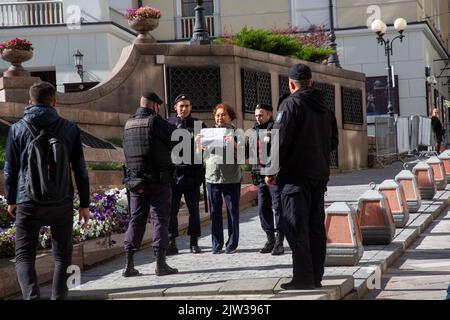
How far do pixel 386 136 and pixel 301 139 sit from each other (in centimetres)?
1679

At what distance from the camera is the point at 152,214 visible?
915cm

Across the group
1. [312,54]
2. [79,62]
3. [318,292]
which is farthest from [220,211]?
[79,62]

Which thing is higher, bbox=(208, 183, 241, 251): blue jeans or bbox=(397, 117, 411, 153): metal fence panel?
bbox=(397, 117, 411, 153): metal fence panel

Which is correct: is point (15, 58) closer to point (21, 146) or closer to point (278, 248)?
point (278, 248)

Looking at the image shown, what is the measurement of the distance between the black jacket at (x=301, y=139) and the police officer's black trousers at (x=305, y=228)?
10 centimetres

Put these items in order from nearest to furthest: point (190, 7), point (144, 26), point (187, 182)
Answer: point (187, 182) < point (144, 26) < point (190, 7)

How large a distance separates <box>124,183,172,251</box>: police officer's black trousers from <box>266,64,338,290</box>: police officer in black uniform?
1.54 meters

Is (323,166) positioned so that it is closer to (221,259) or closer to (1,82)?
(221,259)

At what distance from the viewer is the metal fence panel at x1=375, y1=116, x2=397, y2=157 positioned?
24.2 metres

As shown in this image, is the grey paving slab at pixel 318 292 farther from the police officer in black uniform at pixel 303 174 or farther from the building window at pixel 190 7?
the building window at pixel 190 7

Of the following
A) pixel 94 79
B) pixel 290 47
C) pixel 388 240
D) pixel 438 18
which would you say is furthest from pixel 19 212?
pixel 438 18

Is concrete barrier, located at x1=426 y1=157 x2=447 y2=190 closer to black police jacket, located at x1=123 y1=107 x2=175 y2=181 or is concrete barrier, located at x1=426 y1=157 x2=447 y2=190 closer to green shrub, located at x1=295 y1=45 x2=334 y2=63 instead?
green shrub, located at x1=295 y1=45 x2=334 y2=63

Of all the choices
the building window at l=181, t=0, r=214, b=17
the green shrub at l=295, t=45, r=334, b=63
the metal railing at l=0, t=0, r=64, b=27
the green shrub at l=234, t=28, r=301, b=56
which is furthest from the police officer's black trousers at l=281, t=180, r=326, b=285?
the building window at l=181, t=0, r=214, b=17

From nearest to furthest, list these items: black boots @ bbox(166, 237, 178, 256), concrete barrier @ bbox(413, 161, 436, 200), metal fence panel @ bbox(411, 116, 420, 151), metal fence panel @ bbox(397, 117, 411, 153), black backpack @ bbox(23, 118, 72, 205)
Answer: black backpack @ bbox(23, 118, 72, 205), black boots @ bbox(166, 237, 178, 256), concrete barrier @ bbox(413, 161, 436, 200), metal fence panel @ bbox(397, 117, 411, 153), metal fence panel @ bbox(411, 116, 420, 151)
